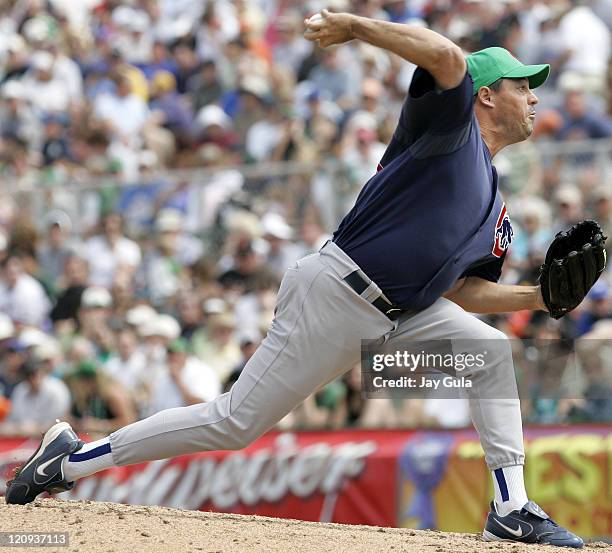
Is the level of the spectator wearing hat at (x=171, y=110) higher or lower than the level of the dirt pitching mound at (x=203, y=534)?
higher

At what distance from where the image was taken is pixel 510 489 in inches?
210

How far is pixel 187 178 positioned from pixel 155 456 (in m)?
6.19

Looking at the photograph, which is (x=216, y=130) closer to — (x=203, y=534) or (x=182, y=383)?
(x=182, y=383)

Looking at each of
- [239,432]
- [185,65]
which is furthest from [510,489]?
[185,65]

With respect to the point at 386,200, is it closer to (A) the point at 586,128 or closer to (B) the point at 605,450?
(B) the point at 605,450

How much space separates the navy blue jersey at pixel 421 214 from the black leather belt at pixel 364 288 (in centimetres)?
3

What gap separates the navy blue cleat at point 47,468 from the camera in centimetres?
555

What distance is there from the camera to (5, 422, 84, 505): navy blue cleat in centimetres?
555

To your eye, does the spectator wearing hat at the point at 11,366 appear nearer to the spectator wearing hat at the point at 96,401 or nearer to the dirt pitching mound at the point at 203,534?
the spectator wearing hat at the point at 96,401

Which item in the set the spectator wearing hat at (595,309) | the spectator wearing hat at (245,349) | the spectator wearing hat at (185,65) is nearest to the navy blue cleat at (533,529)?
the spectator wearing hat at (595,309)

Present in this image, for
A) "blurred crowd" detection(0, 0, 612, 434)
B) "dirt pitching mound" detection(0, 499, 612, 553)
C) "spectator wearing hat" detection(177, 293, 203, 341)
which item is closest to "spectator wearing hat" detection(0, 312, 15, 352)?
"blurred crowd" detection(0, 0, 612, 434)

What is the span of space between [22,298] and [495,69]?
7.12m

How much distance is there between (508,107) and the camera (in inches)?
211

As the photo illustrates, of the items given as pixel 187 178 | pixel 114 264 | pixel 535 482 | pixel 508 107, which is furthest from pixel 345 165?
pixel 508 107
